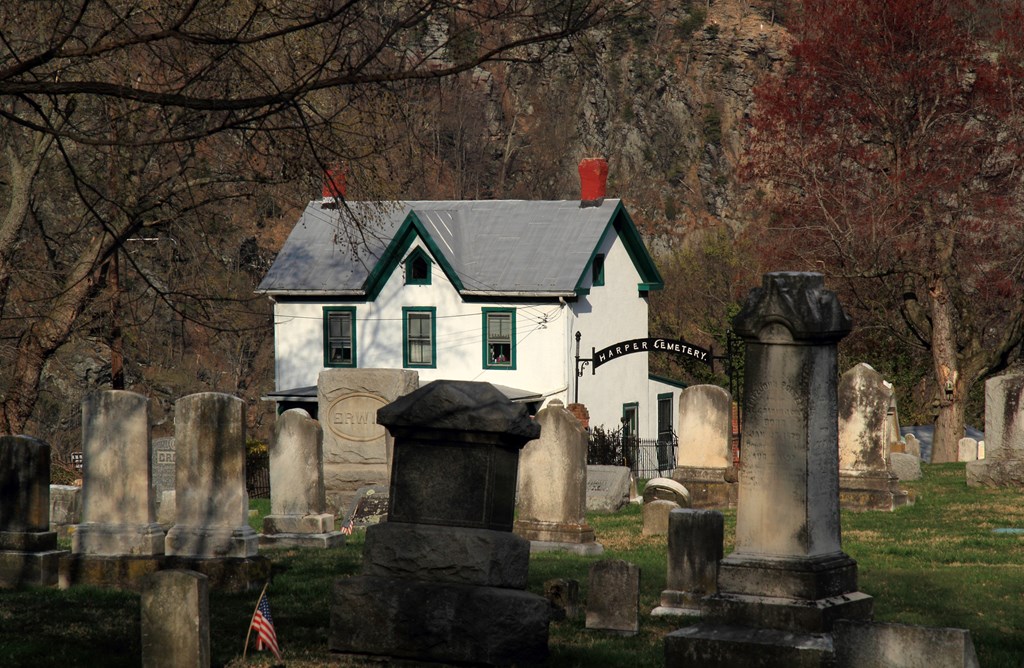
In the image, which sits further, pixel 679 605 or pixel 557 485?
pixel 557 485

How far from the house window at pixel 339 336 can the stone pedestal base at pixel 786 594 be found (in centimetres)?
2957

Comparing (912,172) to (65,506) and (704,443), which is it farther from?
(65,506)

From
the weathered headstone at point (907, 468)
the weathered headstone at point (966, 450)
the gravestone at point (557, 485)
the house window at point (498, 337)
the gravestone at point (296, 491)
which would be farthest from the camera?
the house window at point (498, 337)

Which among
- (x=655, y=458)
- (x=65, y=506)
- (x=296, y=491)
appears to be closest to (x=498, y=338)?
(x=655, y=458)

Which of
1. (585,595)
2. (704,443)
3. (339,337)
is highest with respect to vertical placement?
(339,337)

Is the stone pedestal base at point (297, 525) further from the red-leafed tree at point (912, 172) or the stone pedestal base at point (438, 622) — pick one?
the red-leafed tree at point (912, 172)

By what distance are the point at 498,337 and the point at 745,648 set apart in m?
28.4

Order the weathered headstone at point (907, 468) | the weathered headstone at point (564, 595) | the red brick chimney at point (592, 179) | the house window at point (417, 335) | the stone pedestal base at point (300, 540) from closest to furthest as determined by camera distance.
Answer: the weathered headstone at point (564, 595), the stone pedestal base at point (300, 540), the weathered headstone at point (907, 468), the house window at point (417, 335), the red brick chimney at point (592, 179)

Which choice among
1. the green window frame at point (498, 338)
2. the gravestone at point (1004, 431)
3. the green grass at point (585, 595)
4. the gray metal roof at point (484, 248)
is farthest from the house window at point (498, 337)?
the green grass at point (585, 595)

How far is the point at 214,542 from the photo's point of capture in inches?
517

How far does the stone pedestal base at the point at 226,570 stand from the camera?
42.1 feet

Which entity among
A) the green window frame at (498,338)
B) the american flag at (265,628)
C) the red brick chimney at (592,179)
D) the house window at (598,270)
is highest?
the red brick chimney at (592,179)

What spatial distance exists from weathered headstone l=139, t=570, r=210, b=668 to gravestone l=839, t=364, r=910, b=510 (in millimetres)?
13604

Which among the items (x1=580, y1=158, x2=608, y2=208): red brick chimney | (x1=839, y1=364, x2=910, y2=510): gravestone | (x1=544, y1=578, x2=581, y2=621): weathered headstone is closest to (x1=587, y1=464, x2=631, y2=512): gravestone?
(x1=839, y1=364, x2=910, y2=510): gravestone
